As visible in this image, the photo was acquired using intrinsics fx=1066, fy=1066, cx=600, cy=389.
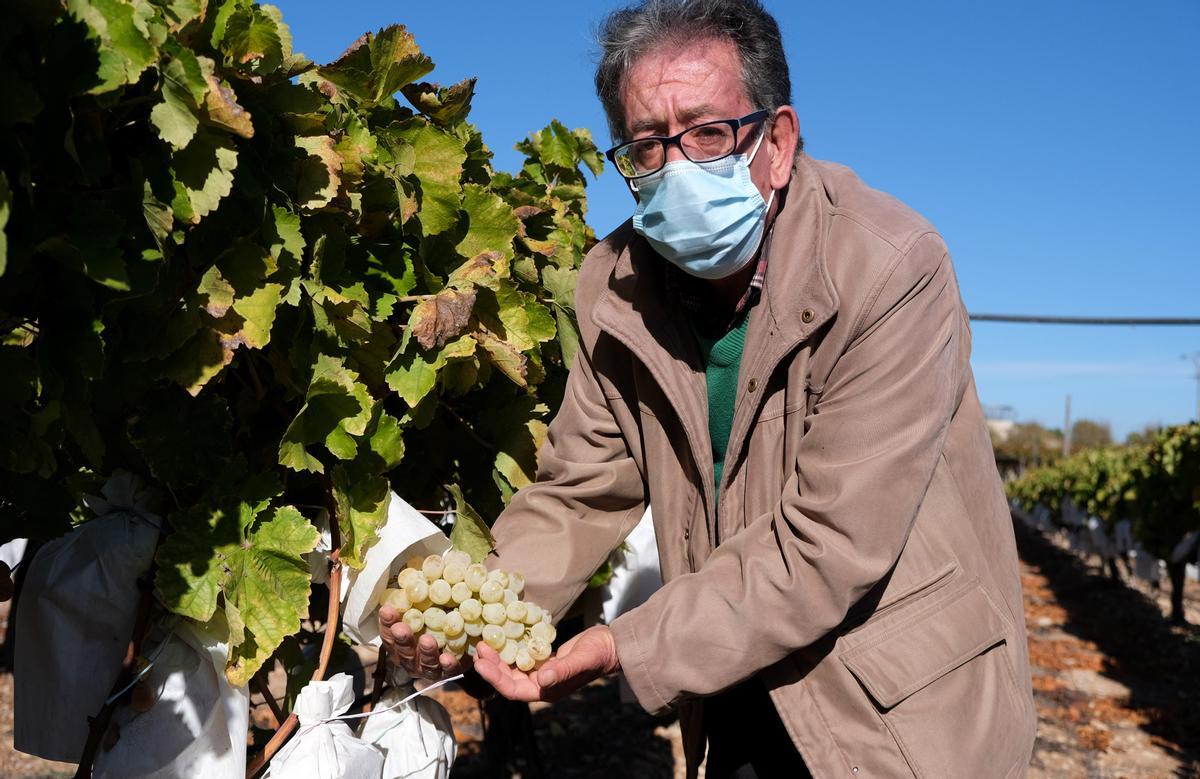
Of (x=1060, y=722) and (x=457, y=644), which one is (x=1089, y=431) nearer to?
(x=1060, y=722)

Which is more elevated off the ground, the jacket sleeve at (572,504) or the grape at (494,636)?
the jacket sleeve at (572,504)

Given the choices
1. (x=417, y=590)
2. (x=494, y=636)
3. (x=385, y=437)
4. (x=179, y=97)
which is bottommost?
(x=494, y=636)

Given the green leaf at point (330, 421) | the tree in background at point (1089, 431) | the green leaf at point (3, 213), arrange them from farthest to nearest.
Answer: the tree in background at point (1089, 431) < the green leaf at point (330, 421) < the green leaf at point (3, 213)

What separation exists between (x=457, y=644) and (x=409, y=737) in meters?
0.28

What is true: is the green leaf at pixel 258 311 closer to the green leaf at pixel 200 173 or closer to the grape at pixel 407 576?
the green leaf at pixel 200 173

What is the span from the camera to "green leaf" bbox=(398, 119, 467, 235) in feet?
7.23

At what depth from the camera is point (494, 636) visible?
2.00 m

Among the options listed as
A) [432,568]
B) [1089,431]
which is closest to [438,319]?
[432,568]

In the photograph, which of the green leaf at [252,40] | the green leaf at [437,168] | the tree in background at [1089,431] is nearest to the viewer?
the green leaf at [252,40]

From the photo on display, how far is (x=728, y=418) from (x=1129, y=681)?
9306mm

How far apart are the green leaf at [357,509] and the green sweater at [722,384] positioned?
68 cm

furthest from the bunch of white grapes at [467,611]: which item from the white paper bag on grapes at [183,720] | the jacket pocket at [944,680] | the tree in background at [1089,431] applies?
the tree in background at [1089,431]

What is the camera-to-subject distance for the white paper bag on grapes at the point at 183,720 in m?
1.82

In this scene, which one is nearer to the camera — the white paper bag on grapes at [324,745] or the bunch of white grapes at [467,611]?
the white paper bag on grapes at [324,745]
